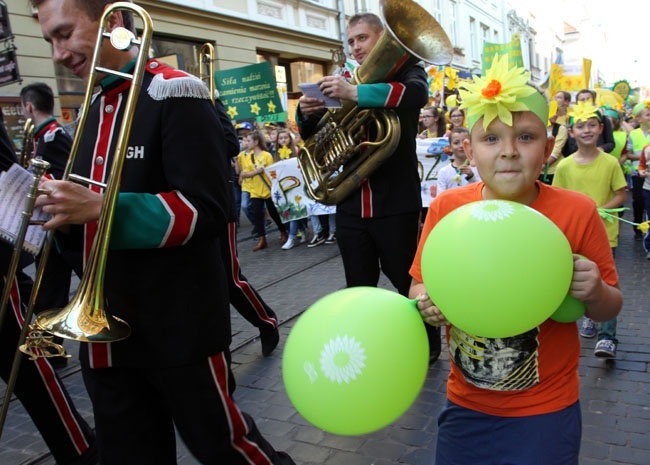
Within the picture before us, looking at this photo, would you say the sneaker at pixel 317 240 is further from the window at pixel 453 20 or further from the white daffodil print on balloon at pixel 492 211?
the window at pixel 453 20

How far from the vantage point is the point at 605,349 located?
3629 mm

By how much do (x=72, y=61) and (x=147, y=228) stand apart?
0.64m

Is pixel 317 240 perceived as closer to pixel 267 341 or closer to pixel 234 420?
pixel 267 341

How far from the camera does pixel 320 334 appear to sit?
1370 millimetres

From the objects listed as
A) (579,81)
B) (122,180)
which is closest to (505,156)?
(122,180)

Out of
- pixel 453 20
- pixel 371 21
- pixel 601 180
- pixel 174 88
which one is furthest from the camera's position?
pixel 453 20

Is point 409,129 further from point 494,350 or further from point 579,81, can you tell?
point 579,81

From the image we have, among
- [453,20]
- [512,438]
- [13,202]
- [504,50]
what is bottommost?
[512,438]

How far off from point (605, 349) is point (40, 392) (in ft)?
10.8

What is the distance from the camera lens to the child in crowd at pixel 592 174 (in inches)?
160

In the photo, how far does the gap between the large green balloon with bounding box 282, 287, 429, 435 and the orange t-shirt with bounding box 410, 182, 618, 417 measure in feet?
0.89

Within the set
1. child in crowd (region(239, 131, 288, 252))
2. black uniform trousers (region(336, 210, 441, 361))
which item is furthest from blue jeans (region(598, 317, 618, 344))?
child in crowd (region(239, 131, 288, 252))

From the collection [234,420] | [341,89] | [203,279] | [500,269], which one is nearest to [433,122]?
[341,89]

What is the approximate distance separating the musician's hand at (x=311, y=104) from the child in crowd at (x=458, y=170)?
8.69ft
